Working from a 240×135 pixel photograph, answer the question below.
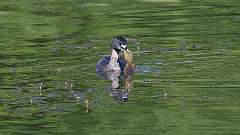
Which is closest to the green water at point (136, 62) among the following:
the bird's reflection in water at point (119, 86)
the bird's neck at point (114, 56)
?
the bird's reflection in water at point (119, 86)

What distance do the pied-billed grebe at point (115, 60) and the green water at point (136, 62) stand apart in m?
0.22

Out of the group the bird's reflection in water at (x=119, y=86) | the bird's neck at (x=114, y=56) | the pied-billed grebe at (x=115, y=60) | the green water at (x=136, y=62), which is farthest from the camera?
the bird's neck at (x=114, y=56)

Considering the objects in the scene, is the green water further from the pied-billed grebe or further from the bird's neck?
the bird's neck

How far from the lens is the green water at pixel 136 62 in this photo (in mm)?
14539

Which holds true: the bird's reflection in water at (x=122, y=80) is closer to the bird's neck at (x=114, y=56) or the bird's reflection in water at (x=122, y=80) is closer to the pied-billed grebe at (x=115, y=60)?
the pied-billed grebe at (x=115, y=60)

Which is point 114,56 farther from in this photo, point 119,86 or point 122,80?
point 119,86

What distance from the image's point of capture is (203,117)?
573 inches

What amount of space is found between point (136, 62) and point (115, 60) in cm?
44

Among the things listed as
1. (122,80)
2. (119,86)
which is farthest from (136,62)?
(119,86)

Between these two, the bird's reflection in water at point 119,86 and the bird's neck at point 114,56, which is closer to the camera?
the bird's reflection in water at point 119,86

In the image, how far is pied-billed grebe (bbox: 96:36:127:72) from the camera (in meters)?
19.7

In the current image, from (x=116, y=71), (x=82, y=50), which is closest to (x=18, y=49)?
(x=82, y=50)

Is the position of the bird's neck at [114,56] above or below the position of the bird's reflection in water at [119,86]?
above

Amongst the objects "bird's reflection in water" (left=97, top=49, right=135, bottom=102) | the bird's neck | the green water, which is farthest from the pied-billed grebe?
the green water
